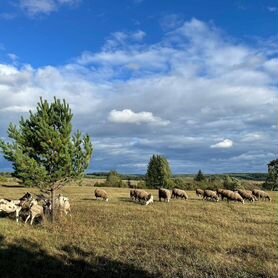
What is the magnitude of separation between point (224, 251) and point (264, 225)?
9.06m

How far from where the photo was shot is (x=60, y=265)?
18.4 metres

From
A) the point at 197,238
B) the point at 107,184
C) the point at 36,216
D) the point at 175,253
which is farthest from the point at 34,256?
the point at 107,184

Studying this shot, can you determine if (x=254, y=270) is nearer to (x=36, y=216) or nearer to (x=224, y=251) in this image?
(x=224, y=251)

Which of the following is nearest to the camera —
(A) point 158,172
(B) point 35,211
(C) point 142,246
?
(C) point 142,246

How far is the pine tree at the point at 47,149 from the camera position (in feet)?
97.0

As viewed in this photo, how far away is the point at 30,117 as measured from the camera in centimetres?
3069

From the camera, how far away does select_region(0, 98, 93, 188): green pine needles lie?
29.6 meters

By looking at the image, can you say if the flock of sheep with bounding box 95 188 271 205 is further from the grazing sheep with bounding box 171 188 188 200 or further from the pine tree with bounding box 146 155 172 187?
the pine tree with bounding box 146 155 172 187

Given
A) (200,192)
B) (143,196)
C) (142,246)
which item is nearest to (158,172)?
(200,192)

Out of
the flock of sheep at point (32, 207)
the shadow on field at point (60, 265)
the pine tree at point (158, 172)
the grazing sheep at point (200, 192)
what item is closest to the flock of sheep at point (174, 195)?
the grazing sheep at point (200, 192)

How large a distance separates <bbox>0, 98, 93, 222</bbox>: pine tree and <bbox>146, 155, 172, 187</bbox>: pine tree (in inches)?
3021

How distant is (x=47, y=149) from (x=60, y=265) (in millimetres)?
13337

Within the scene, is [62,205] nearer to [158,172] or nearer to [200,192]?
[200,192]

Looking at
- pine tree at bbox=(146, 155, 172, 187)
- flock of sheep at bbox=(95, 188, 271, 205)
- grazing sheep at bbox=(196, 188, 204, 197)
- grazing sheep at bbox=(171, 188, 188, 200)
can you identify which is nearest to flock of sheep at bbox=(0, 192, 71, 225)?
flock of sheep at bbox=(95, 188, 271, 205)
